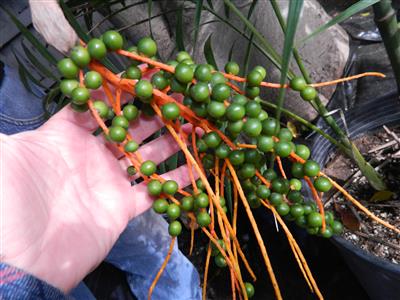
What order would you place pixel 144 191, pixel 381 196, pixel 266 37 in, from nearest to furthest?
pixel 144 191 → pixel 381 196 → pixel 266 37

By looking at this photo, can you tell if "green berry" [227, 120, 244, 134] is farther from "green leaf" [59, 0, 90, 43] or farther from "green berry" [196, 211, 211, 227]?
"green leaf" [59, 0, 90, 43]

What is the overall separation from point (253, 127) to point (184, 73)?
11 centimetres

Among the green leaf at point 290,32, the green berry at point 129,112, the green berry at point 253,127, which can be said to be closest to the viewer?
the green leaf at point 290,32

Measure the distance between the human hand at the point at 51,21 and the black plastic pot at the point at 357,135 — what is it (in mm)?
575

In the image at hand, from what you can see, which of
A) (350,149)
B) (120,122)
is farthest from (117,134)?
(350,149)

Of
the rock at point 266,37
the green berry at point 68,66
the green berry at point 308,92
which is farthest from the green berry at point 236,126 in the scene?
the rock at point 266,37

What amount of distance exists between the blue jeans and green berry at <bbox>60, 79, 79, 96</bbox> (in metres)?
0.51

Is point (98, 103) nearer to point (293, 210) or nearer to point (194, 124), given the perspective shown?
point (194, 124)

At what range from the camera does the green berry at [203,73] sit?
19.1 inches

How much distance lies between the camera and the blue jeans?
100 centimetres

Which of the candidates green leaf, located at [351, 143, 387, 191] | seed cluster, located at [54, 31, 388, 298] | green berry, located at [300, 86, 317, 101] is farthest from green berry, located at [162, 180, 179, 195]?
green leaf, located at [351, 143, 387, 191]

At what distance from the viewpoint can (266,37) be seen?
1.20 metres

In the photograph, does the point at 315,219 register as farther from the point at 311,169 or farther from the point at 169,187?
the point at 169,187

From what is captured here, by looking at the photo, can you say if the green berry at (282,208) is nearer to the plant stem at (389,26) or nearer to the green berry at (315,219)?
the green berry at (315,219)
